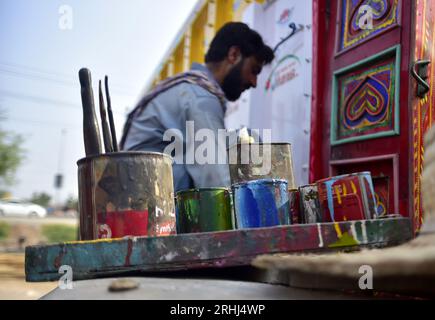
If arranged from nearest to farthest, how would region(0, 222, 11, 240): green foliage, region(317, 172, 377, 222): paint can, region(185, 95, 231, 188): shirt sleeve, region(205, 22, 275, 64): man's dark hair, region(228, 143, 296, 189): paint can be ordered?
region(317, 172, 377, 222): paint can
region(228, 143, 296, 189): paint can
region(185, 95, 231, 188): shirt sleeve
region(205, 22, 275, 64): man's dark hair
region(0, 222, 11, 240): green foliage

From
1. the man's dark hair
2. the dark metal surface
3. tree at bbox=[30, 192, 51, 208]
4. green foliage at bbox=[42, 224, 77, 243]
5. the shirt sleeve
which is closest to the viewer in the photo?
the dark metal surface

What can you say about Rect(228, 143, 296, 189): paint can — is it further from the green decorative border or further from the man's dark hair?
the man's dark hair

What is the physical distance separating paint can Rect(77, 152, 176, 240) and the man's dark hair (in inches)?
58.0

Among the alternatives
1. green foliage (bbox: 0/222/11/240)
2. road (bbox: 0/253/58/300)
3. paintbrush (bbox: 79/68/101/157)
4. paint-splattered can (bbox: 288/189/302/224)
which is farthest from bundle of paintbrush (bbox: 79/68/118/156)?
green foliage (bbox: 0/222/11/240)

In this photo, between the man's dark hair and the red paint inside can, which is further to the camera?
the man's dark hair

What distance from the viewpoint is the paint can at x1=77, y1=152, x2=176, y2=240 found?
0.93 metres

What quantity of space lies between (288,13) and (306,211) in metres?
2.01

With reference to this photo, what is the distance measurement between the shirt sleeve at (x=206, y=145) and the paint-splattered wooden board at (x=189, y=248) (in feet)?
2.58

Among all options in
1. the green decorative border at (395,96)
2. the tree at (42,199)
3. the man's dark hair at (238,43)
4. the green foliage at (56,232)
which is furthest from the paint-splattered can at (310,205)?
the tree at (42,199)

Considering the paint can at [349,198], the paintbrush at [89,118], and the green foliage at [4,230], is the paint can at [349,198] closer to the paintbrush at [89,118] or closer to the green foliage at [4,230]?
the paintbrush at [89,118]

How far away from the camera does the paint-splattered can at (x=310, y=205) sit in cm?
103

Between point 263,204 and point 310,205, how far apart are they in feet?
0.51
